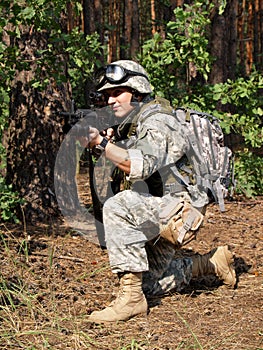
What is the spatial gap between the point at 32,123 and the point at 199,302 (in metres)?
2.69

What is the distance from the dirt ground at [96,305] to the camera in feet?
11.4

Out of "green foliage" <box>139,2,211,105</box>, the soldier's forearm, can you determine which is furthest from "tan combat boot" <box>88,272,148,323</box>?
"green foliage" <box>139,2,211,105</box>

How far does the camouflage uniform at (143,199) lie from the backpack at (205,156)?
0.08 metres

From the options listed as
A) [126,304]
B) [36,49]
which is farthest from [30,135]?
[126,304]

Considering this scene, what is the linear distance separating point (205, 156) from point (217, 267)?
2.97 feet

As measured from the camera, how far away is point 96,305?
413 centimetres

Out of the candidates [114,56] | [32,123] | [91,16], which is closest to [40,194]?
[32,123]

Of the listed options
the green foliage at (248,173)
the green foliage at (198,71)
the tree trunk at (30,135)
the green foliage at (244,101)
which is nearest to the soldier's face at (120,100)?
the tree trunk at (30,135)

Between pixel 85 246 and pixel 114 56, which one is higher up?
pixel 114 56

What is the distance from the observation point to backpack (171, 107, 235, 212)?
162 inches

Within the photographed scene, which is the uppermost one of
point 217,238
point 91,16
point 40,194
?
point 91,16

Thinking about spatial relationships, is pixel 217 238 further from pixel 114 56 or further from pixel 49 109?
pixel 114 56

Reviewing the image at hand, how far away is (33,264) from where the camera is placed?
4.82 metres

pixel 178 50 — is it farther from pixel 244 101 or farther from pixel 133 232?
pixel 133 232
